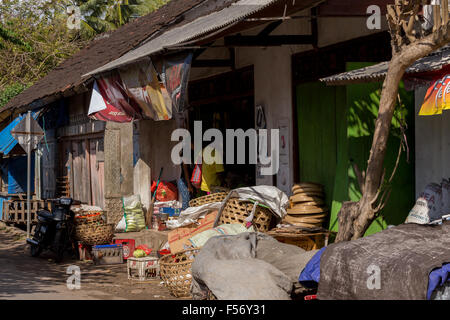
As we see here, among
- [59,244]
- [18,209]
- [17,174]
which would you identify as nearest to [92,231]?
[59,244]

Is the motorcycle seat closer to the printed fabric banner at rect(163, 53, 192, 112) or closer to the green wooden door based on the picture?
the printed fabric banner at rect(163, 53, 192, 112)

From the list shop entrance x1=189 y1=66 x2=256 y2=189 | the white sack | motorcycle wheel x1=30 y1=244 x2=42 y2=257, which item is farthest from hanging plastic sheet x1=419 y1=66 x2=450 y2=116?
motorcycle wheel x1=30 y1=244 x2=42 y2=257

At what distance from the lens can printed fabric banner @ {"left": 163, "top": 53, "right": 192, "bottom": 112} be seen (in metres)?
8.02

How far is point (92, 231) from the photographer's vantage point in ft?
37.9

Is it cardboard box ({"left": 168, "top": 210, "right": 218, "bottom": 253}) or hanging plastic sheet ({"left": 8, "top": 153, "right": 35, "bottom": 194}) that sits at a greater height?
hanging plastic sheet ({"left": 8, "top": 153, "right": 35, "bottom": 194})

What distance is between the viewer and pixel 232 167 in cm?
1209

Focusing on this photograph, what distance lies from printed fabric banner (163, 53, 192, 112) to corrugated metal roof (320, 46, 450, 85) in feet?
7.12

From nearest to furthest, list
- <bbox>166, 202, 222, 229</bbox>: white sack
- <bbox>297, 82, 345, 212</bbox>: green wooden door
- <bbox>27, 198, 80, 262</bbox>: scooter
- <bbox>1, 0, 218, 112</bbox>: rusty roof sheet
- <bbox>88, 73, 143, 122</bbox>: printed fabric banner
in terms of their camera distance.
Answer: <bbox>297, 82, 345, 212</bbox>: green wooden door < <bbox>166, 202, 222, 229</bbox>: white sack < <bbox>88, 73, 143, 122</bbox>: printed fabric banner < <bbox>27, 198, 80, 262</bbox>: scooter < <bbox>1, 0, 218, 112</bbox>: rusty roof sheet

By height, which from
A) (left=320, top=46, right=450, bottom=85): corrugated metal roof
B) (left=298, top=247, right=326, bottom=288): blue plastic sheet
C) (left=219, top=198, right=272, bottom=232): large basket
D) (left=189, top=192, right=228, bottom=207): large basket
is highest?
(left=320, top=46, right=450, bottom=85): corrugated metal roof

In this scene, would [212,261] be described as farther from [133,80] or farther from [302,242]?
[133,80]

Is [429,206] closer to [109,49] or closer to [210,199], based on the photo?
[210,199]

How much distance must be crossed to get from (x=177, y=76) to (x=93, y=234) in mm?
4414

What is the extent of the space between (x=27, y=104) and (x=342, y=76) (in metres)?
12.6

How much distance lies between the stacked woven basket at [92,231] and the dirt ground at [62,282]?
42 centimetres
